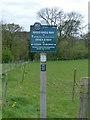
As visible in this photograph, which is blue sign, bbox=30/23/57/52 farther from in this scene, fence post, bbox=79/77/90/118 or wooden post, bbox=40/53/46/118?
fence post, bbox=79/77/90/118

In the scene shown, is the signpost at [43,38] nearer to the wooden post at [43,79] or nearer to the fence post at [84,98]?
the wooden post at [43,79]

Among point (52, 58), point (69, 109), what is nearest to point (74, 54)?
point (52, 58)

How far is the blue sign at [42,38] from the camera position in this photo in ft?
17.7

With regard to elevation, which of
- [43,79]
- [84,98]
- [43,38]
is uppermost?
[43,38]

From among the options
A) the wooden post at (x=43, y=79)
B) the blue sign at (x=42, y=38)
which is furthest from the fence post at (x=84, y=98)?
the blue sign at (x=42, y=38)

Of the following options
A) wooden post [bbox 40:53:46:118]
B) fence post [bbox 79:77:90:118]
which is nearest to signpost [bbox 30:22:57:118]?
wooden post [bbox 40:53:46:118]

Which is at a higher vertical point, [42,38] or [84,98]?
[42,38]

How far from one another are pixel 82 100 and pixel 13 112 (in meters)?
1.85

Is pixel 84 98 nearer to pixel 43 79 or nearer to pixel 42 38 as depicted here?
pixel 43 79

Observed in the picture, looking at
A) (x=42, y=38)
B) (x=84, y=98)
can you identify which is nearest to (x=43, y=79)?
(x=42, y=38)

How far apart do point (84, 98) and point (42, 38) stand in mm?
1454

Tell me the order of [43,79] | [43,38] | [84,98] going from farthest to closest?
1. [84,98]
2. [43,79]
3. [43,38]

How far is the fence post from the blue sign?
91 centimetres

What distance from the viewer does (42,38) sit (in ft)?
17.7
